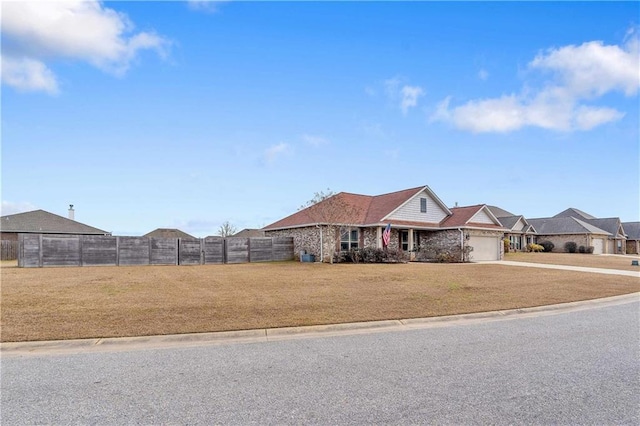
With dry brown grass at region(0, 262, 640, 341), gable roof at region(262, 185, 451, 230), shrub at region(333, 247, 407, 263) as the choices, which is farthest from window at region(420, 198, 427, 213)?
dry brown grass at region(0, 262, 640, 341)

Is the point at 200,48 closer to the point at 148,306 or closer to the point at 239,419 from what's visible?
the point at 148,306

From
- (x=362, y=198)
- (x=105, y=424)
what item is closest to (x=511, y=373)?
(x=105, y=424)

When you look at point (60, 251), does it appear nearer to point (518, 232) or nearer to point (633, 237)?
point (518, 232)

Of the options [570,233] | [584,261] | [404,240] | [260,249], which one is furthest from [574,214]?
[260,249]

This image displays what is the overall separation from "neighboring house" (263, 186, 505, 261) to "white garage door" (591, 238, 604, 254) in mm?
Result: 26216

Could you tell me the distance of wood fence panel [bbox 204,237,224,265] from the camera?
2725 cm

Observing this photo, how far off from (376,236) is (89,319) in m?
22.2

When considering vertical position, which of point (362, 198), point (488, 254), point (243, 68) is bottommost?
point (488, 254)

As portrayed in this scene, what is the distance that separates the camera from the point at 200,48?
48.3 feet

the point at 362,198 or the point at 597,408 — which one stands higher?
the point at 362,198

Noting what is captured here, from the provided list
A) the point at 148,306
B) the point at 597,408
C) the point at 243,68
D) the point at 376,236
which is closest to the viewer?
the point at 597,408

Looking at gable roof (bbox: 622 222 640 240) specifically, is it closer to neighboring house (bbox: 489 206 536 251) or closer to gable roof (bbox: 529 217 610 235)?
gable roof (bbox: 529 217 610 235)

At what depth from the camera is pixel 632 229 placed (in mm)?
62906

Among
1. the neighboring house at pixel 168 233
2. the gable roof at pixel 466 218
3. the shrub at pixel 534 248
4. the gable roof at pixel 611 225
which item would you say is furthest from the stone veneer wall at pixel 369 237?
the gable roof at pixel 611 225
